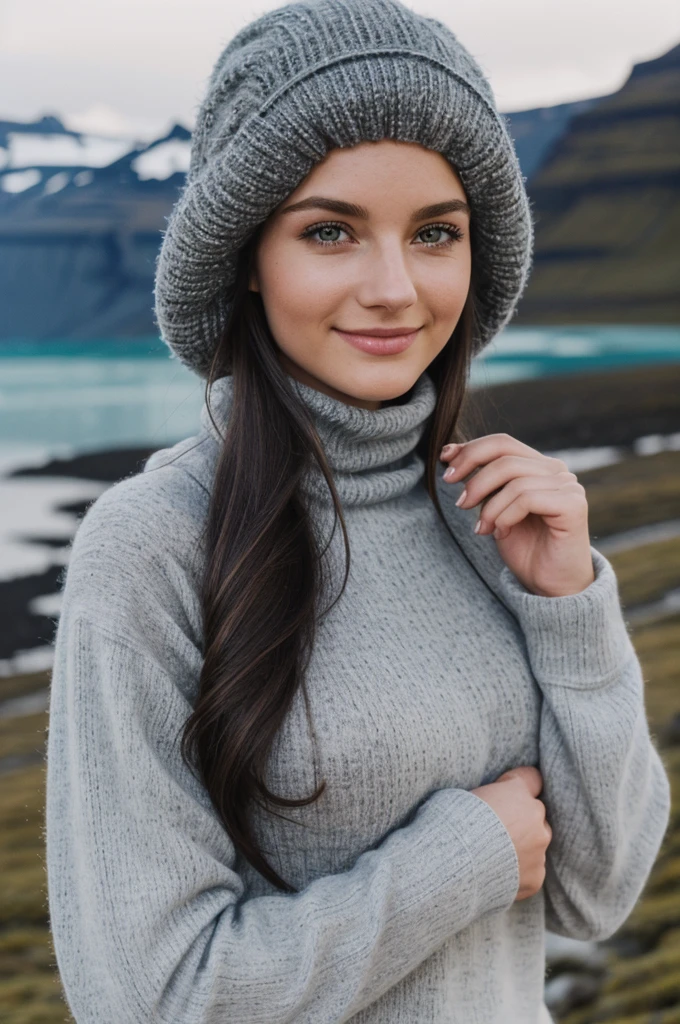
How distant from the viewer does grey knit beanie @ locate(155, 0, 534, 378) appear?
1120 mm

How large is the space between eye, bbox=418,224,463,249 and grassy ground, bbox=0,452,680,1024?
0.74m

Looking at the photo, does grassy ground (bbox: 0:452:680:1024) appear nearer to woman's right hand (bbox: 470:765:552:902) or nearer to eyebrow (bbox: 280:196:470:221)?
woman's right hand (bbox: 470:765:552:902)

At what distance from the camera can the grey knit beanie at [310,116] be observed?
1.12 meters

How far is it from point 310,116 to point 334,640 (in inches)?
25.3

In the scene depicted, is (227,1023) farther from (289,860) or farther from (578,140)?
(578,140)

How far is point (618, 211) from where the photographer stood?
16.8m

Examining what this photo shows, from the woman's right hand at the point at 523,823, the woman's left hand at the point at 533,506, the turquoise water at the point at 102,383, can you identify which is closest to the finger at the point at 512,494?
the woman's left hand at the point at 533,506

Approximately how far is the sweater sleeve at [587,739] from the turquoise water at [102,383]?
868 centimetres

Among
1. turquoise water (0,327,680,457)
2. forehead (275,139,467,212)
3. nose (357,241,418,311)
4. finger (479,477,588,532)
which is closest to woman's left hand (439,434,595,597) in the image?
finger (479,477,588,532)

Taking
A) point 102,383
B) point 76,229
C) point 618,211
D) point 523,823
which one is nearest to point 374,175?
point 523,823

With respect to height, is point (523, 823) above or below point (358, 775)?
below

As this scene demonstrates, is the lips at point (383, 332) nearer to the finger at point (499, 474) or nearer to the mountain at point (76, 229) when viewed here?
the finger at point (499, 474)

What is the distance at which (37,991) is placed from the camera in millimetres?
3328

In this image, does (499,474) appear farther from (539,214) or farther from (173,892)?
(539,214)
